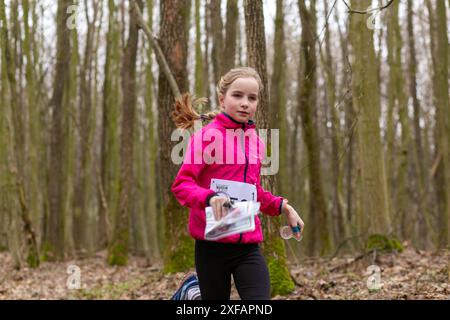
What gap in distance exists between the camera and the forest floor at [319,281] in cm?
670

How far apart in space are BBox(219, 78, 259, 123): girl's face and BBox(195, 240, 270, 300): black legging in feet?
2.62

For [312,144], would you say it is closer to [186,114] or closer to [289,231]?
[186,114]

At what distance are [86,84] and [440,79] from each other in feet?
42.1

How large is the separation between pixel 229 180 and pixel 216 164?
0.41 ft

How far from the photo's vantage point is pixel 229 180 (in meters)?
3.50

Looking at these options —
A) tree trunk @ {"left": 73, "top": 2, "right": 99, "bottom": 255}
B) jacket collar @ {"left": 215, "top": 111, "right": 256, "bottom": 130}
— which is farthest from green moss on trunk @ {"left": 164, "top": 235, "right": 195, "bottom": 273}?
tree trunk @ {"left": 73, "top": 2, "right": 99, "bottom": 255}

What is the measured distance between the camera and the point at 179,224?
9125 millimetres

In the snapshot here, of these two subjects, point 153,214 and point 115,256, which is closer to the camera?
point 115,256

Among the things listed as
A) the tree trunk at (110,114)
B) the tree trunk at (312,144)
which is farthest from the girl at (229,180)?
the tree trunk at (110,114)

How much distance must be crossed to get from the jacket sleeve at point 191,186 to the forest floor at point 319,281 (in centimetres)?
339

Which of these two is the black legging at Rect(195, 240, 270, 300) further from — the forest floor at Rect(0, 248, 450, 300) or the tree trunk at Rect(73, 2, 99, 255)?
the tree trunk at Rect(73, 2, 99, 255)

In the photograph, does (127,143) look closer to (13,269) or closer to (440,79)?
(13,269)
